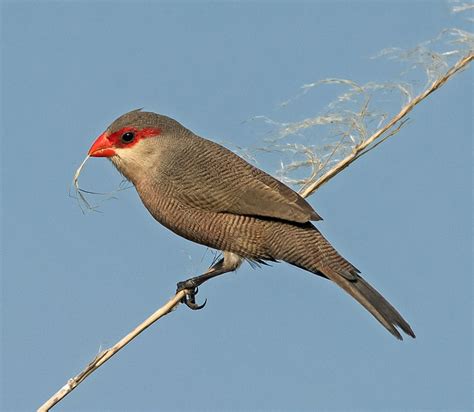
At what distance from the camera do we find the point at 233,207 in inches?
198

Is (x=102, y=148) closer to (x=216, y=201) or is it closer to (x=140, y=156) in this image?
(x=140, y=156)

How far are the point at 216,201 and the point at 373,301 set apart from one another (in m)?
1.16

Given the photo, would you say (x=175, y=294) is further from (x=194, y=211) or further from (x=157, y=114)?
(x=157, y=114)

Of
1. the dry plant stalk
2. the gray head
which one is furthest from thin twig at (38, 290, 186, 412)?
the gray head

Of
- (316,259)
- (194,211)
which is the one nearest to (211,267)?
(194,211)

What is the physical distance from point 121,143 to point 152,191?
0.38 m

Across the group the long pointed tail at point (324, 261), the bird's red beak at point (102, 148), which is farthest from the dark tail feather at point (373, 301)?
the bird's red beak at point (102, 148)

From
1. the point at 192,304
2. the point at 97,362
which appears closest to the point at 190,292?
the point at 192,304

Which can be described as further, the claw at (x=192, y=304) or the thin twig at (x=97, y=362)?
the claw at (x=192, y=304)

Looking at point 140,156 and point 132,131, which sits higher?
point 132,131

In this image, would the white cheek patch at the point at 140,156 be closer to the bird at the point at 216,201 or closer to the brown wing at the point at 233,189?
the bird at the point at 216,201

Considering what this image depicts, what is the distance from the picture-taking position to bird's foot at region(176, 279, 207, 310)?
507cm

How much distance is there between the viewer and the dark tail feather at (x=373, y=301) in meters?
4.44

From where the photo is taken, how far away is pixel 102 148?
17.1ft
